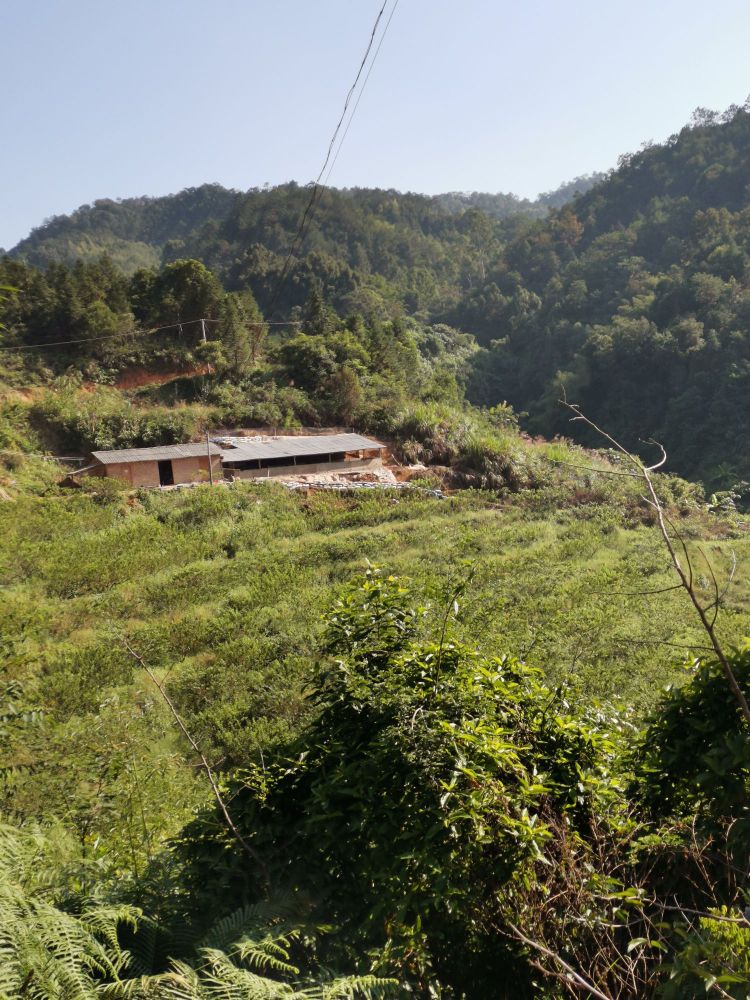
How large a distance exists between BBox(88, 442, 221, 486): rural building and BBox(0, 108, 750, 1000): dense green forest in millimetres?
961

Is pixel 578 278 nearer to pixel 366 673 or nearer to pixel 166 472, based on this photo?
pixel 166 472

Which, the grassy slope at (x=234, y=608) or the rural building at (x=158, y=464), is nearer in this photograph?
the grassy slope at (x=234, y=608)

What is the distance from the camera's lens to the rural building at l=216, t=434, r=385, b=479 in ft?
66.2

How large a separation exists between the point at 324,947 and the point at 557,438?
25.3 metres

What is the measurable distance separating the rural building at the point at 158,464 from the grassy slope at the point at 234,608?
1500 mm

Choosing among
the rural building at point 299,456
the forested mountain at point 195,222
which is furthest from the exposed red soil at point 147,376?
the forested mountain at point 195,222

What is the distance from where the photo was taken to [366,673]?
323 cm

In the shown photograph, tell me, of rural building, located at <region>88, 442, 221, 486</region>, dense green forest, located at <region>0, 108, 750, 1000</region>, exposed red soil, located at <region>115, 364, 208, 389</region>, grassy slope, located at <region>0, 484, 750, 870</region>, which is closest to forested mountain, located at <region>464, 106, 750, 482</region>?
dense green forest, located at <region>0, 108, 750, 1000</region>

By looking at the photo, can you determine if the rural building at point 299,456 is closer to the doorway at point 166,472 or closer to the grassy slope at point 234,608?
the doorway at point 166,472

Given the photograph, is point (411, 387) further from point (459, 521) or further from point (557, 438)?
point (459, 521)

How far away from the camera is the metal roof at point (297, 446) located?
2022cm

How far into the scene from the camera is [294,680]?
851cm

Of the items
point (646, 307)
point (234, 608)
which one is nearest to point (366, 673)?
point (234, 608)

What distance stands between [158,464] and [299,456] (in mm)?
4242
